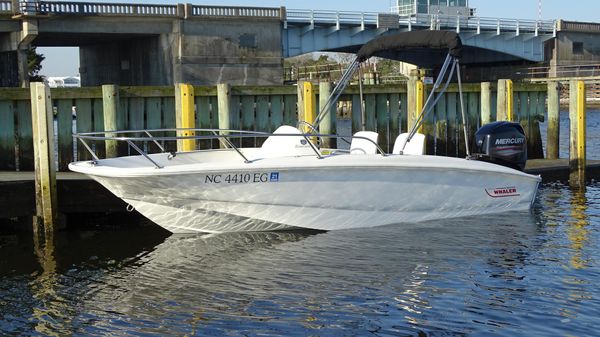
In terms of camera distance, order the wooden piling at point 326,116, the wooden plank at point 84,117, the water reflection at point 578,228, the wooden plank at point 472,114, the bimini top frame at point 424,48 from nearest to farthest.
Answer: the water reflection at point 578,228 < the bimini top frame at point 424,48 < the wooden plank at point 84,117 < the wooden piling at point 326,116 < the wooden plank at point 472,114

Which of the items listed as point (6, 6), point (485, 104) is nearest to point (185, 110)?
point (485, 104)

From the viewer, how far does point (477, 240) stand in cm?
1080

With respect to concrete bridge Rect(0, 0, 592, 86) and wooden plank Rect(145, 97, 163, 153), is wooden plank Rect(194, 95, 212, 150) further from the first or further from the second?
concrete bridge Rect(0, 0, 592, 86)

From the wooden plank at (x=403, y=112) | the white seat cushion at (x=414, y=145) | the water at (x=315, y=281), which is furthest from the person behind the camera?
the wooden plank at (x=403, y=112)

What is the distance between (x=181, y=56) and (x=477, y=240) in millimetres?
38796

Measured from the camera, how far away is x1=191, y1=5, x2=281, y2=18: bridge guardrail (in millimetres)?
48781

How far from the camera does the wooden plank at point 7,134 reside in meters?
12.4

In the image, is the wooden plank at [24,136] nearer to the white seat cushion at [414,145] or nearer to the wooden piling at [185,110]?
the wooden piling at [185,110]

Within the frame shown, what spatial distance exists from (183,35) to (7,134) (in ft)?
118

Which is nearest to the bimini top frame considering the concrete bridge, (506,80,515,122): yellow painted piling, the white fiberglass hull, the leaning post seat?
the white fiberglass hull

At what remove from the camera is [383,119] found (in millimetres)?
14984

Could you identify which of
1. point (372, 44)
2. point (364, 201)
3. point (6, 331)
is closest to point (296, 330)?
point (6, 331)

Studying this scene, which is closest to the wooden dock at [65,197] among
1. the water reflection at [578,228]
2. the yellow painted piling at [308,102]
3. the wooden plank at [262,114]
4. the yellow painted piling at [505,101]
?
the wooden plank at [262,114]

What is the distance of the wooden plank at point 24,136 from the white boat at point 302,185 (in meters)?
2.23
